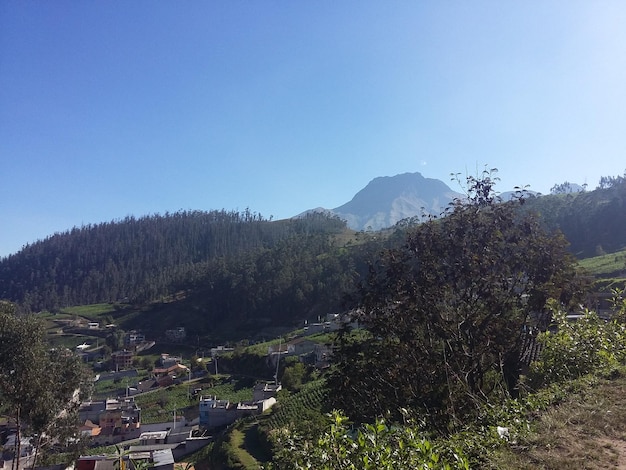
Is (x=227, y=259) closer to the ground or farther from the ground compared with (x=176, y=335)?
farther from the ground

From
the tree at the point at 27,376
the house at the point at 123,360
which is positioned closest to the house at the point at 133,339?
the house at the point at 123,360

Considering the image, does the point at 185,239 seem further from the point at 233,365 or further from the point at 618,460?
the point at 618,460

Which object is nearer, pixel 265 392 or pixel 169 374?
pixel 265 392

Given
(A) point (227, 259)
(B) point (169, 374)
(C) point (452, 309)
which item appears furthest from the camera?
(A) point (227, 259)

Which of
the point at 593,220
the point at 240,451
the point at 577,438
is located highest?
the point at 593,220

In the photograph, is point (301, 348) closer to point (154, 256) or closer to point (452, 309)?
point (452, 309)

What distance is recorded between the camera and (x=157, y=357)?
232 feet

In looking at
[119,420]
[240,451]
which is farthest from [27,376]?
[119,420]

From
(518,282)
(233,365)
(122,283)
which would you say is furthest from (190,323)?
(518,282)

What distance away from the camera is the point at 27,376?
12.6 m

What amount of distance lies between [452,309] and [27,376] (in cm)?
1191

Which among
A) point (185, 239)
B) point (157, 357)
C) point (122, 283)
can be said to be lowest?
point (157, 357)

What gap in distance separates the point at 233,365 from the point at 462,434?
54.5 metres

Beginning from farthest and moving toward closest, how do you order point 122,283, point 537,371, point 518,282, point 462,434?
point 122,283 < point 518,282 < point 537,371 < point 462,434
